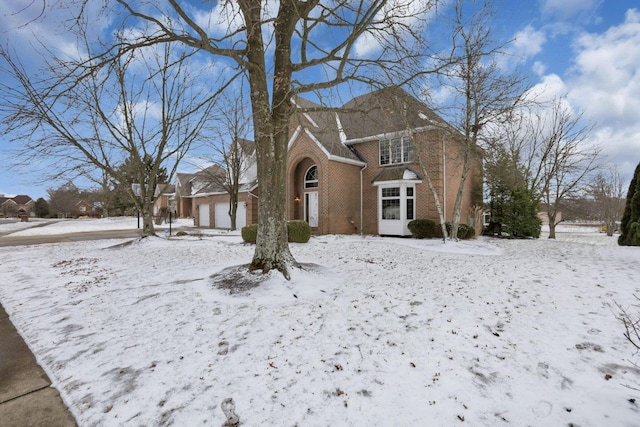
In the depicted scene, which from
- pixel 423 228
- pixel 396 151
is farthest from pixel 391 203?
pixel 396 151

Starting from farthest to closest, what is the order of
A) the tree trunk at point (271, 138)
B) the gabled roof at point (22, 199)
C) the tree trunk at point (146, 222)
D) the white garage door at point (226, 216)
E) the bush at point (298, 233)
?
1. the gabled roof at point (22, 199)
2. the white garage door at point (226, 216)
3. the tree trunk at point (146, 222)
4. the bush at point (298, 233)
5. the tree trunk at point (271, 138)

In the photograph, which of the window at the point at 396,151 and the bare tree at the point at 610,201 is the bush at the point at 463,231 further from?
the bare tree at the point at 610,201

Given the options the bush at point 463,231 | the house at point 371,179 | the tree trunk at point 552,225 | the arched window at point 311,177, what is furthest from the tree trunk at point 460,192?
the tree trunk at point 552,225

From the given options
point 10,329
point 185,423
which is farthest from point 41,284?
point 185,423

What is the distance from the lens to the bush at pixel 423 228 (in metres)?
14.0

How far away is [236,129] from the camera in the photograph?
18000 millimetres

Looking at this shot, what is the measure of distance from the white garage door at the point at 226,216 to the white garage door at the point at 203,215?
192 cm

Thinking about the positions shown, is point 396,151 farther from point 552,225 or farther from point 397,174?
point 552,225

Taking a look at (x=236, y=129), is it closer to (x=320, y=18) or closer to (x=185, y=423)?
(x=320, y=18)

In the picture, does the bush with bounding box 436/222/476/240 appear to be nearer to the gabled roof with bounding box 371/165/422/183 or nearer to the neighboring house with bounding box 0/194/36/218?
the gabled roof with bounding box 371/165/422/183

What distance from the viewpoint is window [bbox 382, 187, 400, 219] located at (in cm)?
1540

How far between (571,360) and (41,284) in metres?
9.42

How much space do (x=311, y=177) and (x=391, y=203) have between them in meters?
5.26

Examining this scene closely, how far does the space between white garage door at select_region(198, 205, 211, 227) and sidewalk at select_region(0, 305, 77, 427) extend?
23.3 meters
